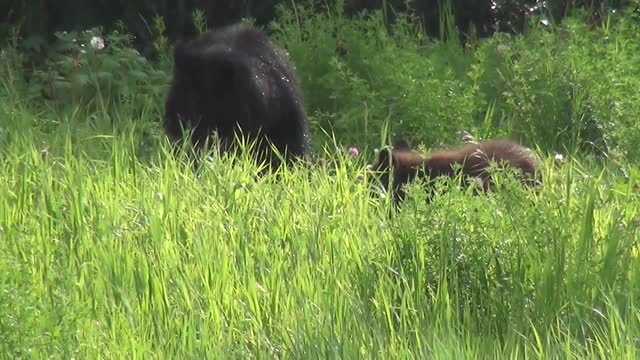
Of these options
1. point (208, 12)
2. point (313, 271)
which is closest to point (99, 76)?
point (208, 12)

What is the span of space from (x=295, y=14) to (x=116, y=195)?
3.34 meters

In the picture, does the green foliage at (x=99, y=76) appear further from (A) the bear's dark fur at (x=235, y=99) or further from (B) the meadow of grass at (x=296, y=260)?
(B) the meadow of grass at (x=296, y=260)

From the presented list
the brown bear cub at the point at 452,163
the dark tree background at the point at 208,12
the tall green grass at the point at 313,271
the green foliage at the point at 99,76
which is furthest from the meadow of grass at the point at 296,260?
the dark tree background at the point at 208,12

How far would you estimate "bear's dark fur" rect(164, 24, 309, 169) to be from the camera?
21.5 ft

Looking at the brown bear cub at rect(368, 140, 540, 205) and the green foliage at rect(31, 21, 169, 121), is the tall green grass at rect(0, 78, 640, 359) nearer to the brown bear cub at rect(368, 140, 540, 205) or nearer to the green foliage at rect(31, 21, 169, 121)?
the brown bear cub at rect(368, 140, 540, 205)

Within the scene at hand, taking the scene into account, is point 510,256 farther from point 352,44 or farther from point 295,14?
point 295,14

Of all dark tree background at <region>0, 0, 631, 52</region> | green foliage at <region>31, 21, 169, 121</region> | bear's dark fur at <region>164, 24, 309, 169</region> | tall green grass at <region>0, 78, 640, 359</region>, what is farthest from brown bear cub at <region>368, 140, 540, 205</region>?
dark tree background at <region>0, 0, 631, 52</region>

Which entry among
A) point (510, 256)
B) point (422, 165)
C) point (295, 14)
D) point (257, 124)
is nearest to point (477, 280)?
point (510, 256)

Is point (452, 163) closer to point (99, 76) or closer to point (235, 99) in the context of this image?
point (235, 99)

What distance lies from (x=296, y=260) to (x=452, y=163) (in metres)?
1.47

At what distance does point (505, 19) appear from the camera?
9.91m

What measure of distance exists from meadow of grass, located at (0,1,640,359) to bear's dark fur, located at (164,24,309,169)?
219mm

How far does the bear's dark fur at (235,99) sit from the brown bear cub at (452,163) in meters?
0.60

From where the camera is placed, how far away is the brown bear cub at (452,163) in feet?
19.8
